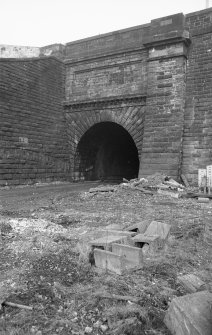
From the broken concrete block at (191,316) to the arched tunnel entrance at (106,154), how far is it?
12.9m

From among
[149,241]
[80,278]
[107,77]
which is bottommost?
[80,278]

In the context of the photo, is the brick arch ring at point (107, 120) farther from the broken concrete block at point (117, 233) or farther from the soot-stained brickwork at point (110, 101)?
the broken concrete block at point (117, 233)

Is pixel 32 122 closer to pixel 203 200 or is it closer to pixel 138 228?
pixel 203 200

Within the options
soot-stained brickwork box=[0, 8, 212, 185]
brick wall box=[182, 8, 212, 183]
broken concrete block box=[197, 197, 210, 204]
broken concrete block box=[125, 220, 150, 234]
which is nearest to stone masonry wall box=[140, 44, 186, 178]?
soot-stained brickwork box=[0, 8, 212, 185]

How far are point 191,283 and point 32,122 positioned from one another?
38.4ft

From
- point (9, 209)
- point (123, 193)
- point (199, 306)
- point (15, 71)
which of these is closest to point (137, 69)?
point (15, 71)

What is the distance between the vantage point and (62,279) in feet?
10.9

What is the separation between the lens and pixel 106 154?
58.8ft

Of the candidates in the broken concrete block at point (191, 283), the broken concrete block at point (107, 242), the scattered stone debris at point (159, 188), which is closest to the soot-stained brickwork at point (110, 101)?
the scattered stone debris at point (159, 188)

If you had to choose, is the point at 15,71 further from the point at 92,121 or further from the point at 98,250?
the point at 98,250

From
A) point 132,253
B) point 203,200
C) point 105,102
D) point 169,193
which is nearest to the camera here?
point 132,253

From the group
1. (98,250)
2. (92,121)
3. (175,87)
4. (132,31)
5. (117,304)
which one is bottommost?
(117,304)

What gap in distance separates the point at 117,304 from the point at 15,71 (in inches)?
482

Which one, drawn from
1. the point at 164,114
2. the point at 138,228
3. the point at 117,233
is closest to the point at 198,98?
the point at 164,114
